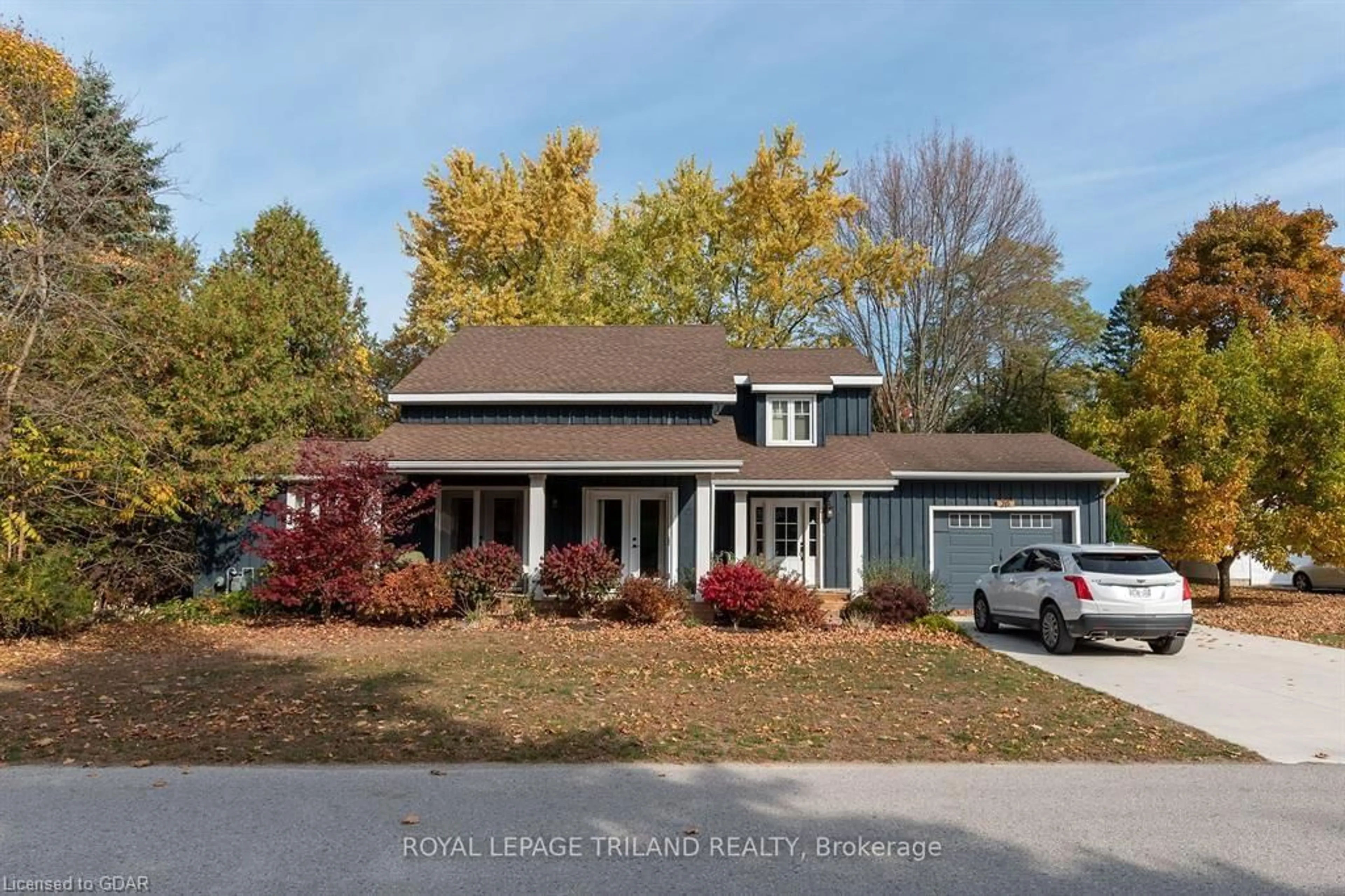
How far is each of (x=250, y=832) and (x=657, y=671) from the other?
6.18 m

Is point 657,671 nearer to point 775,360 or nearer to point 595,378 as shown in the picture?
point 595,378

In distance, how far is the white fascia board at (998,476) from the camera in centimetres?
2008

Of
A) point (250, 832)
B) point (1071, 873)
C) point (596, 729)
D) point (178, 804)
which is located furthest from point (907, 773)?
point (178, 804)

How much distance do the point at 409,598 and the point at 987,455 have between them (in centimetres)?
1367

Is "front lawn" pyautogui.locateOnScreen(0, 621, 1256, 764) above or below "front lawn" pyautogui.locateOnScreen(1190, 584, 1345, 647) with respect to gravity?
above

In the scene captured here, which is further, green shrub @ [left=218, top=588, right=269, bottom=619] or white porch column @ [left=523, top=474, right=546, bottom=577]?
white porch column @ [left=523, top=474, right=546, bottom=577]

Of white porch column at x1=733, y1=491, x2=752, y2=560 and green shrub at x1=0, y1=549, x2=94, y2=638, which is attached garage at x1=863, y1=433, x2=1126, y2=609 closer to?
white porch column at x1=733, y1=491, x2=752, y2=560

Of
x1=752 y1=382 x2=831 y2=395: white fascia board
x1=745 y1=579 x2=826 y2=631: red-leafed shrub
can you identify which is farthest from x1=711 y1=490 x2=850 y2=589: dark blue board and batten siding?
x1=745 y1=579 x2=826 y2=631: red-leafed shrub

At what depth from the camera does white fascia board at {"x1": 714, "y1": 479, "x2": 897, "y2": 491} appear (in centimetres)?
1892

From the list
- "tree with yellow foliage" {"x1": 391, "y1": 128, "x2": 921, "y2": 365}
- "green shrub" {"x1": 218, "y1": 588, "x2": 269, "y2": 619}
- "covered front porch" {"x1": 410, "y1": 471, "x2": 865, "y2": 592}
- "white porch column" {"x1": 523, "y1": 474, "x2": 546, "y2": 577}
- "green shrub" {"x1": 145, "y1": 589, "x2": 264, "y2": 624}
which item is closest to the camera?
"green shrub" {"x1": 145, "y1": 589, "x2": 264, "y2": 624}

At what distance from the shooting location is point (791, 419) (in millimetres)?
22172

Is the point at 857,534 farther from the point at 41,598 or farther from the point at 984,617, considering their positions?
the point at 41,598

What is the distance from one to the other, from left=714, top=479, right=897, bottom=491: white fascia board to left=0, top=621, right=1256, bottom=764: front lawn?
5540 mm

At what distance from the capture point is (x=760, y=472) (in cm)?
1991
